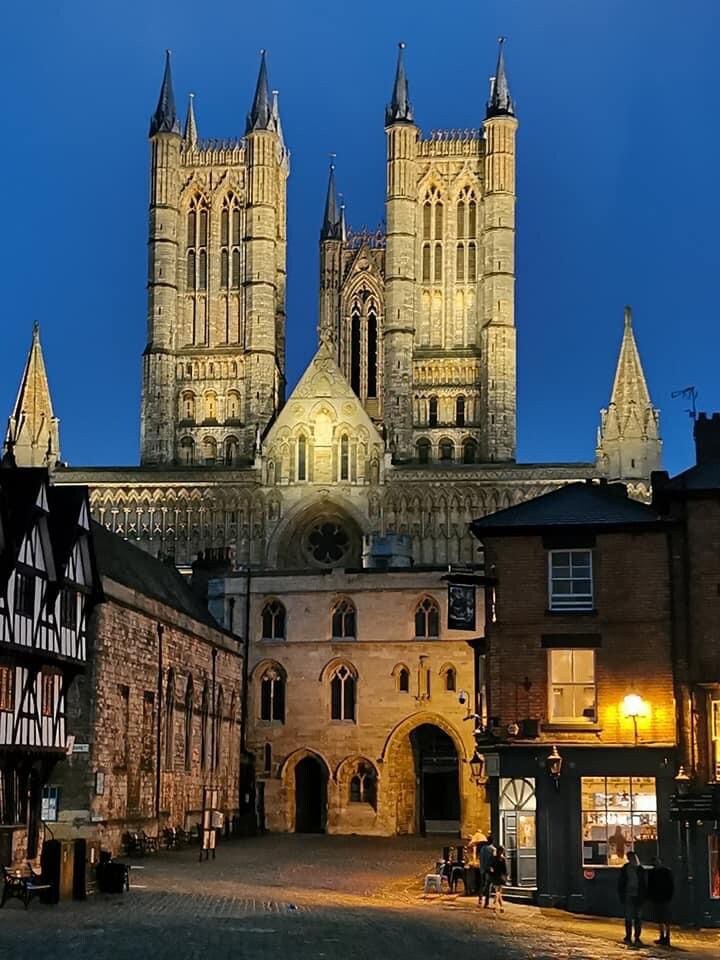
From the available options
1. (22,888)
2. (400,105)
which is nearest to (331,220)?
(400,105)

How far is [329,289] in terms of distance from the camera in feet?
394

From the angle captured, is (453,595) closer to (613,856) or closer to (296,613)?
(613,856)

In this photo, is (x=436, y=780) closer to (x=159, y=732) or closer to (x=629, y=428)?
(x=159, y=732)

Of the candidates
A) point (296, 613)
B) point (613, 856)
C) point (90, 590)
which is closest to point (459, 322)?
point (296, 613)

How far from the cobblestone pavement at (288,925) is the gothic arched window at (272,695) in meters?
20.3

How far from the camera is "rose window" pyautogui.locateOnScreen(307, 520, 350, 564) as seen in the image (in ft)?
299

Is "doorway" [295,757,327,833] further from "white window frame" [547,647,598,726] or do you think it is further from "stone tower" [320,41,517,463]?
"stone tower" [320,41,517,463]

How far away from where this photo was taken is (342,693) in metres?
55.5

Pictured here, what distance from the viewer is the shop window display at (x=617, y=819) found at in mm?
29000

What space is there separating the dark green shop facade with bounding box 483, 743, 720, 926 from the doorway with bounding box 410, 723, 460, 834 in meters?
25.1

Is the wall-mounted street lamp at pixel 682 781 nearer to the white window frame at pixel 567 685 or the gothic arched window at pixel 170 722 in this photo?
the white window frame at pixel 567 685

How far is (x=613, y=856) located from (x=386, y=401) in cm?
7271

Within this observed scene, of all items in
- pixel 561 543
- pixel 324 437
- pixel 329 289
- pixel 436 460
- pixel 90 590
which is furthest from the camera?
pixel 329 289

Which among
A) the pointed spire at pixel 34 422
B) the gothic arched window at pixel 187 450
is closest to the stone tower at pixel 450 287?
the gothic arched window at pixel 187 450
